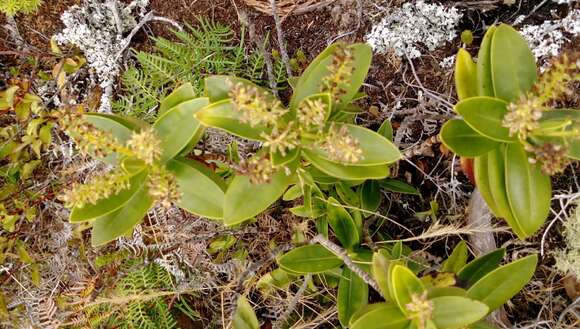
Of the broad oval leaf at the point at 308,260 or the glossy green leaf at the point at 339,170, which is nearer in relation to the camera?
the glossy green leaf at the point at 339,170

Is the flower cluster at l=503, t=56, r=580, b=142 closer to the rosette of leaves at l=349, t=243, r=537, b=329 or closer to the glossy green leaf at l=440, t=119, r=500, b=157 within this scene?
the glossy green leaf at l=440, t=119, r=500, b=157

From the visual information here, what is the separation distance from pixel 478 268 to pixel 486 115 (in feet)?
2.06

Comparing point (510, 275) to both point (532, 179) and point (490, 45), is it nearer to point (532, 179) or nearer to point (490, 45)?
point (532, 179)

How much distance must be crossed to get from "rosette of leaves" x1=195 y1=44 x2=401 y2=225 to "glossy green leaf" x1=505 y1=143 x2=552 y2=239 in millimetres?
358

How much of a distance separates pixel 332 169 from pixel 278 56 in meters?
1.16

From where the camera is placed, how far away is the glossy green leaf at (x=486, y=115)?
1.64m

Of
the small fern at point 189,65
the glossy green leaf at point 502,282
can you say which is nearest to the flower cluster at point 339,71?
the glossy green leaf at point 502,282

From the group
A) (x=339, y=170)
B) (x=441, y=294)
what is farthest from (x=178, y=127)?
(x=441, y=294)

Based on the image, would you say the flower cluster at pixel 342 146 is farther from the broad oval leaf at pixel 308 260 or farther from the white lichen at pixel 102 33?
the white lichen at pixel 102 33

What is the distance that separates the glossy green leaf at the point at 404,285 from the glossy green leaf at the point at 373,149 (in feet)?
1.06

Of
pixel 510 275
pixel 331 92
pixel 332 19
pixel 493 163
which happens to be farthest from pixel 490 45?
pixel 332 19

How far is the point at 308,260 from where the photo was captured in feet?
7.01

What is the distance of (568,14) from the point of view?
2279 millimetres

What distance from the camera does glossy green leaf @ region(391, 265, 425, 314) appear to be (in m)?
1.65
